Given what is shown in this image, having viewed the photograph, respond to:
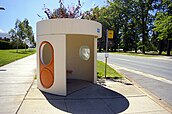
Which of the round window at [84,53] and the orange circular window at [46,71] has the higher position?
the round window at [84,53]

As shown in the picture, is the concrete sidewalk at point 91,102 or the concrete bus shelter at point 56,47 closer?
the concrete sidewalk at point 91,102

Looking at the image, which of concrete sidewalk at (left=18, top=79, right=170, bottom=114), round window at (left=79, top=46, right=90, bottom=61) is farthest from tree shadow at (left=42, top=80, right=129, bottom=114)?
round window at (left=79, top=46, right=90, bottom=61)

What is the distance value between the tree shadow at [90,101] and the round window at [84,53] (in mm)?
2291

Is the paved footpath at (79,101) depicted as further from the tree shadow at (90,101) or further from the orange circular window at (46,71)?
the orange circular window at (46,71)

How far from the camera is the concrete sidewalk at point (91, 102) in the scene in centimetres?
626

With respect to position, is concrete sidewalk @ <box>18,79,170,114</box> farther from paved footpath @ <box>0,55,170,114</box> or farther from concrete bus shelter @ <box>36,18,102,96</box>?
concrete bus shelter @ <box>36,18,102,96</box>

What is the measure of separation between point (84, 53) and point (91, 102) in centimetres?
445

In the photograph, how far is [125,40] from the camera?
2579 inches

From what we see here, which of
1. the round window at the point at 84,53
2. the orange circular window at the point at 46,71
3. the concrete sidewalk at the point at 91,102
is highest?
the round window at the point at 84,53

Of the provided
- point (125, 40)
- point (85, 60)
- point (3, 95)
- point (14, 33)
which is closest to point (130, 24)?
point (125, 40)

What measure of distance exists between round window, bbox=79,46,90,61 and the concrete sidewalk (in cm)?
235

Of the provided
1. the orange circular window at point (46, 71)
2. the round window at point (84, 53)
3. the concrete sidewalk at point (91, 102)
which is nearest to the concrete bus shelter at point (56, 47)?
the orange circular window at point (46, 71)

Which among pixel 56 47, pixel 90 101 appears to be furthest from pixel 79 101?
pixel 56 47

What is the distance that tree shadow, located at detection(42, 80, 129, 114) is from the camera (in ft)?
20.9
